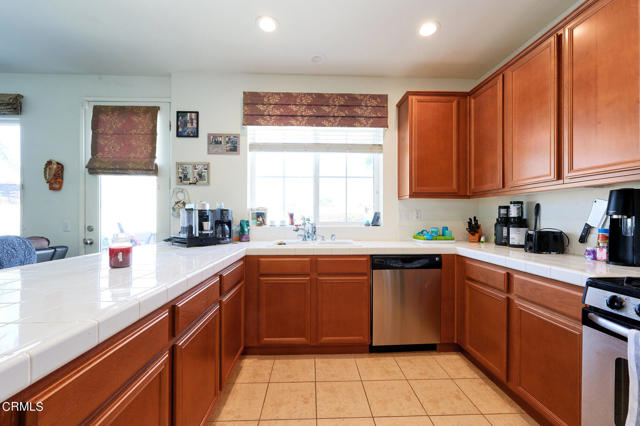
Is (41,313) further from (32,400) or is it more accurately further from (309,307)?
(309,307)

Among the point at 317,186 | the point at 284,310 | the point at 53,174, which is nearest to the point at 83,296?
the point at 284,310

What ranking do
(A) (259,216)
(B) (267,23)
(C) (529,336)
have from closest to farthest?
(C) (529,336) < (B) (267,23) < (A) (259,216)

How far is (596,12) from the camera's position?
56.0 inches

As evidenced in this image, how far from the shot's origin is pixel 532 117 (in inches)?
72.6

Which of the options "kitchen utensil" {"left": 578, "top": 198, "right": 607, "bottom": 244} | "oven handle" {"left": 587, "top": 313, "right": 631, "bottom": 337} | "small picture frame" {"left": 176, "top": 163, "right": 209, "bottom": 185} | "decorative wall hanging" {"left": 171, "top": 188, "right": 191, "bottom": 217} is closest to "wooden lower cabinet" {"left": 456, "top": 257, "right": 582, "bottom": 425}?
"oven handle" {"left": 587, "top": 313, "right": 631, "bottom": 337}

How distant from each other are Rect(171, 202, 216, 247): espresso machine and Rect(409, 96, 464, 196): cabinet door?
1.87m

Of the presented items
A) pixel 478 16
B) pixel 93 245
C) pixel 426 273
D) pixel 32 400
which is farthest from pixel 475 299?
pixel 93 245

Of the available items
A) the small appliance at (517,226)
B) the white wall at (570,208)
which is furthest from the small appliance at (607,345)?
the small appliance at (517,226)

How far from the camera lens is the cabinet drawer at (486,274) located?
1.73 meters

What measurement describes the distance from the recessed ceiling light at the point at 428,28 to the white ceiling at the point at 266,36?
0.04 meters

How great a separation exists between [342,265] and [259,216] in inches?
43.4

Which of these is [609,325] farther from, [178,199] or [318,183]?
[178,199]

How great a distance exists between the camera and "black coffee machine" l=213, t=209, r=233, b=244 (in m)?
2.32

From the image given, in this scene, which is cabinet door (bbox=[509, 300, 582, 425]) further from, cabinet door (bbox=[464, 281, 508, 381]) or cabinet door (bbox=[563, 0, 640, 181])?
cabinet door (bbox=[563, 0, 640, 181])
